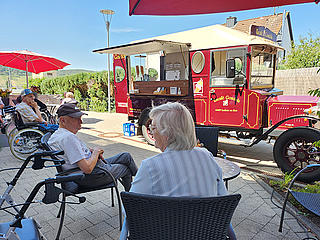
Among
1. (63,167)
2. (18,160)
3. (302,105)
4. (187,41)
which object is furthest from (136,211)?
(187,41)

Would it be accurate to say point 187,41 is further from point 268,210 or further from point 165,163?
point 165,163

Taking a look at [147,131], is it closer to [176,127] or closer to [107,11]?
[176,127]

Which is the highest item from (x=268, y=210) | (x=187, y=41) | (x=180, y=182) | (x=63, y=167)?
(x=187, y=41)

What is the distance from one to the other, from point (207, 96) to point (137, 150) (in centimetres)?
204

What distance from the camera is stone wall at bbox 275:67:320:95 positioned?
744 cm

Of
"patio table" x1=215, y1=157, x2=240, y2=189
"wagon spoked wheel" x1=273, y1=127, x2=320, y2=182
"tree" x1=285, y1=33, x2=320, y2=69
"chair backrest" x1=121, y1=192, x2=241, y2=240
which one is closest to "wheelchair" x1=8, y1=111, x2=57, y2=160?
"patio table" x1=215, y1=157, x2=240, y2=189

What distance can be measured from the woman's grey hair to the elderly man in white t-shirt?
1117 millimetres

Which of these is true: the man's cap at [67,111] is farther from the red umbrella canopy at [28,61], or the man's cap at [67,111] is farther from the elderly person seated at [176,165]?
the red umbrella canopy at [28,61]

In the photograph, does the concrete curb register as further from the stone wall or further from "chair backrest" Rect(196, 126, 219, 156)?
the stone wall

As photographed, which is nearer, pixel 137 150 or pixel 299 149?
pixel 299 149

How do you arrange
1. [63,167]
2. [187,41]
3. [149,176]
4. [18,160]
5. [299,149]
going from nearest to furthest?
[149,176], [63,167], [299,149], [18,160], [187,41]

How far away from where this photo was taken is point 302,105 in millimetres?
4121

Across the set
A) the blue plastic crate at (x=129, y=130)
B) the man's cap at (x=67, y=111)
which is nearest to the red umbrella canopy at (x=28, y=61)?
the blue plastic crate at (x=129, y=130)

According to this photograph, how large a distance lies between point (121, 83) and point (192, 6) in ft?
16.0
